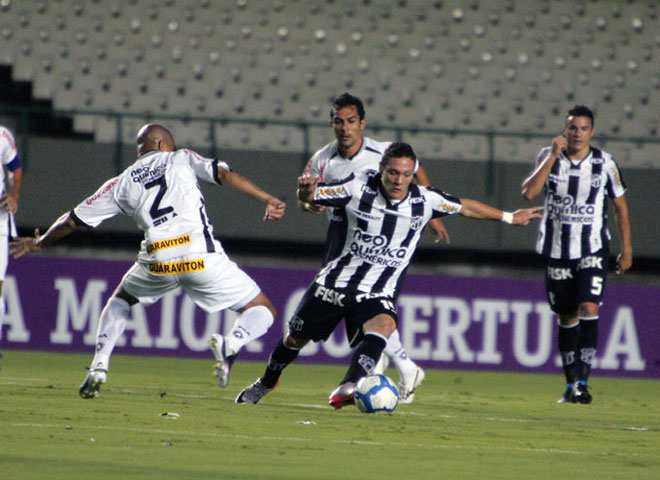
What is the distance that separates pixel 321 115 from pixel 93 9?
3593mm

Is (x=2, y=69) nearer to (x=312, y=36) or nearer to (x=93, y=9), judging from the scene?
(x=93, y=9)

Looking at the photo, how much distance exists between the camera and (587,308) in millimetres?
8703

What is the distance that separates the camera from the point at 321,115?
50.0 ft

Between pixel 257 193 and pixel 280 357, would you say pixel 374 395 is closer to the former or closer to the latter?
pixel 280 357

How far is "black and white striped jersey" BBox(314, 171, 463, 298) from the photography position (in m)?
6.94

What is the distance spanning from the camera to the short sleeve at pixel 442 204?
7.06 metres

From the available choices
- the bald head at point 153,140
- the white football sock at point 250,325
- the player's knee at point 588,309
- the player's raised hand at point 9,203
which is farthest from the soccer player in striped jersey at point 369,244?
the player's raised hand at point 9,203

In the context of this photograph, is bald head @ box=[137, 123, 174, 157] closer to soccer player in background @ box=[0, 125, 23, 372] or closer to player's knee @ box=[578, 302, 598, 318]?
soccer player in background @ box=[0, 125, 23, 372]

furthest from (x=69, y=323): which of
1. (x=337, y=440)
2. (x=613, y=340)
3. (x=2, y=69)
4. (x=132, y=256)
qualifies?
(x=337, y=440)

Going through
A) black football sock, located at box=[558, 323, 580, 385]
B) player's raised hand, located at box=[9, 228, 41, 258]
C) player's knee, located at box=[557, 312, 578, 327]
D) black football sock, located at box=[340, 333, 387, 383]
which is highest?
player's raised hand, located at box=[9, 228, 41, 258]

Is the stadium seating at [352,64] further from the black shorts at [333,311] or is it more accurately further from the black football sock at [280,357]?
the black shorts at [333,311]

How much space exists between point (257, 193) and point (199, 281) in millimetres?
802

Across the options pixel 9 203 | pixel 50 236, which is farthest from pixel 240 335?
pixel 9 203

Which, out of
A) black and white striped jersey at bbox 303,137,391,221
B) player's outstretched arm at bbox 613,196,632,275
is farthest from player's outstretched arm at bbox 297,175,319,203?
player's outstretched arm at bbox 613,196,632,275
